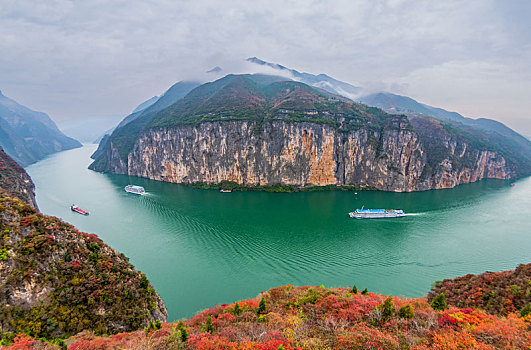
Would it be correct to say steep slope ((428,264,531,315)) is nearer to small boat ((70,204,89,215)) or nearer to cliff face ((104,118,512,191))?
cliff face ((104,118,512,191))

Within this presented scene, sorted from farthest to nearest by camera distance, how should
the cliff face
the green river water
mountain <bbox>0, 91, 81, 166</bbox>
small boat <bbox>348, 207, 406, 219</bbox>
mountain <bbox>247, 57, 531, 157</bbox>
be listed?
1. mountain <bbox>247, 57, 531, 157</bbox>
2. mountain <bbox>0, 91, 81, 166</bbox>
3. the cliff face
4. small boat <bbox>348, 207, 406, 219</bbox>
5. the green river water

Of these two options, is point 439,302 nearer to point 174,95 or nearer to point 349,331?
point 349,331

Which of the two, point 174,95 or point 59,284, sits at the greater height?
point 174,95

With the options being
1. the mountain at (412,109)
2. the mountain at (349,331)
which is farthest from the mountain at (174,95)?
the mountain at (349,331)

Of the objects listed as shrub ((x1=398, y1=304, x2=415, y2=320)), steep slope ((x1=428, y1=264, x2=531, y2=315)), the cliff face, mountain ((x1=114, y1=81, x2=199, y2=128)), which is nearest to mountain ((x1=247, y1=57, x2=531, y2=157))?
mountain ((x1=114, y1=81, x2=199, y2=128))

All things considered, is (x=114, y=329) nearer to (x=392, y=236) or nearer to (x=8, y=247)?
(x=8, y=247)

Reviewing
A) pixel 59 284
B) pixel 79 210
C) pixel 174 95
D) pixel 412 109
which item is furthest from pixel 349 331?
pixel 412 109

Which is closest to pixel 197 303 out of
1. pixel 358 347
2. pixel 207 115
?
pixel 358 347
